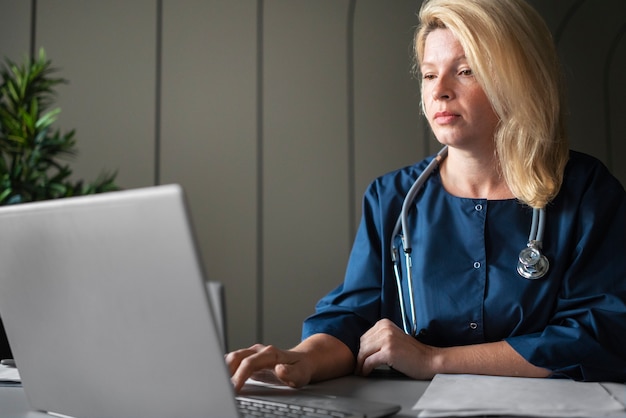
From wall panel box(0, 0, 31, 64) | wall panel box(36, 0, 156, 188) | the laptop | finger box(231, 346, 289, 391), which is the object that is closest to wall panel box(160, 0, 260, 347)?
wall panel box(36, 0, 156, 188)

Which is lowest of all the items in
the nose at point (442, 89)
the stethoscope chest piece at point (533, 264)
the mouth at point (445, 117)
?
the stethoscope chest piece at point (533, 264)

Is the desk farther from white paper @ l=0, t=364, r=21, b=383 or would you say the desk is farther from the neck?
the neck

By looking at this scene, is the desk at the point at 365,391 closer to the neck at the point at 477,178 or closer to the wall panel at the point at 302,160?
A: the neck at the point at 477,178

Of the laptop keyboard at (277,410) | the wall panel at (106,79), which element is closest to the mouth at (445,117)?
the laptop keyboard at (277,410)

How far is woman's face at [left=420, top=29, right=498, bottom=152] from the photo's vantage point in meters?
1.54

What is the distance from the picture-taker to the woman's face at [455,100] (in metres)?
1.54

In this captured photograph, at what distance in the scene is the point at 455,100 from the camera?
1.54 m

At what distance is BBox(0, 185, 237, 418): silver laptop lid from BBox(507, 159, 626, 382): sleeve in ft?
2.46

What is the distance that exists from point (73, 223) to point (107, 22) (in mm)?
3664

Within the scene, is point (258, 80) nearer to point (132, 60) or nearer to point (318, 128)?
point (318, 128)

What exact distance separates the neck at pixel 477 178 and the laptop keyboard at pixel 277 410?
80cm

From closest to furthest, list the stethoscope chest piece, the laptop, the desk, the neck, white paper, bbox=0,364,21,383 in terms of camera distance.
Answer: the laptop → the desk → white paper, bbox=0,364,21,383 → the stethoscope chest piece → the neck

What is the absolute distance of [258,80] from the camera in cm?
426

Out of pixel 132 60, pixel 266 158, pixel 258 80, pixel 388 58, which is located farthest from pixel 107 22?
pixel 388 58
